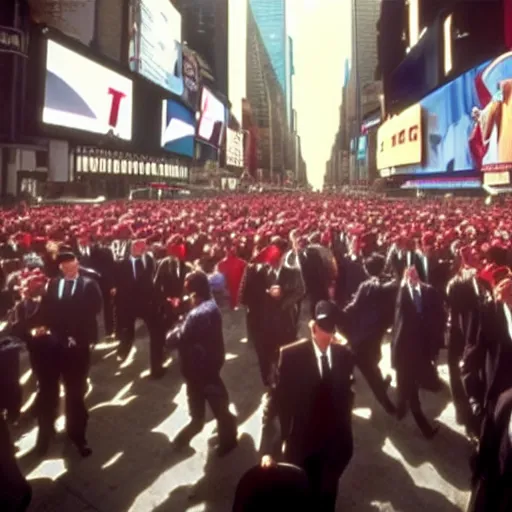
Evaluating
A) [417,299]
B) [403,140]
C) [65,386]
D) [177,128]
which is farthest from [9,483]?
[177,128]

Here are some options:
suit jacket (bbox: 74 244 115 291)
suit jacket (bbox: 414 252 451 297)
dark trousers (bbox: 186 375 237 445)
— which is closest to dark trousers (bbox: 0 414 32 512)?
dark trousers (bbox: 186 375 237 445)

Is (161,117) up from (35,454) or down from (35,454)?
up

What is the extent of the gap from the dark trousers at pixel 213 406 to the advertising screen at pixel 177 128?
67927mm

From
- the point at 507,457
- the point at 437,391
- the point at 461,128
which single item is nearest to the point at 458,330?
the point at 437,391

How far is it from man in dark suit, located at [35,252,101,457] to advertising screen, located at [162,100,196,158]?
67.3m

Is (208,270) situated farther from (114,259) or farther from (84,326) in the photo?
(84,326)

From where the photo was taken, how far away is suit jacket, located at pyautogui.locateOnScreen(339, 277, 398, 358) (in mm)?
5656

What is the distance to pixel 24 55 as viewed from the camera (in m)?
37.4

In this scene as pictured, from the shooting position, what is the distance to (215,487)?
4.45m

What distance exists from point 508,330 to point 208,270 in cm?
641

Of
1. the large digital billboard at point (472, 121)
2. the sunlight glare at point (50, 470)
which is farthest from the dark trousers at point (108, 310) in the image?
the large digital billboard at point (472, 121)

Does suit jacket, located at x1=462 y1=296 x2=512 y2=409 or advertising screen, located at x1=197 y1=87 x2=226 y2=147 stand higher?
advertising screen, located at x1=197 y1=87 x2=226 y2=147

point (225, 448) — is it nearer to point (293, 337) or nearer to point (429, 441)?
point (293, 337)

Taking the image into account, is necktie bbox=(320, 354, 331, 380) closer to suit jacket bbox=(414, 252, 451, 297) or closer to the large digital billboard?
suit jacket bbox=(414, 252, 451, 297)
